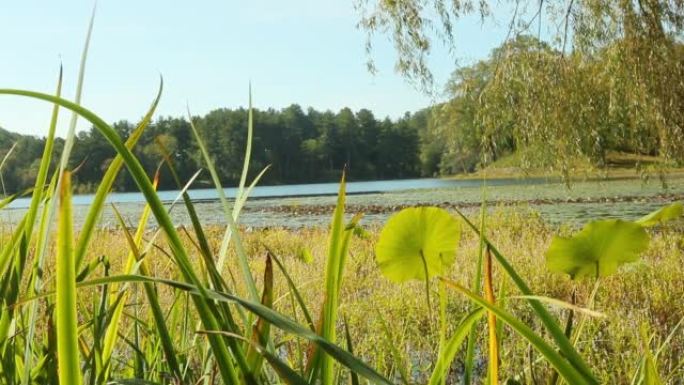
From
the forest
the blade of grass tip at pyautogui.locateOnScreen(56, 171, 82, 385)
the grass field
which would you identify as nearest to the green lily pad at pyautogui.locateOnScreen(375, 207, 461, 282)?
the blade of grass tip at pyautogui.locateOnScreen(56, 171, 82, 385)

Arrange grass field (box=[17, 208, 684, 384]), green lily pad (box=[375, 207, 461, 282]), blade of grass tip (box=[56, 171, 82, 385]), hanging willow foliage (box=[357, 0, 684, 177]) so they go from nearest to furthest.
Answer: blade of grass tip (box=[56, 171, 82, 385])
green lily pad (box=[375, 207, 461, 282])
grass field (box=[17, 208, 684, 384])
hanging willow foliage (box=[357, 0, 684, 177])

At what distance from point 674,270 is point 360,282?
1.68 metres

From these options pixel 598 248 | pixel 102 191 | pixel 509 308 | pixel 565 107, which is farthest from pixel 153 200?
pixel 565 107

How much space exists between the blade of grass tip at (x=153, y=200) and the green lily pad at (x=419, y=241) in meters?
0.26

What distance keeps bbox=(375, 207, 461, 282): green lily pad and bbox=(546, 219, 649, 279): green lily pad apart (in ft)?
0.36

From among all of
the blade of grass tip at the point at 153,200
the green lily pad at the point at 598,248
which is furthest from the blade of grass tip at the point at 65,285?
the green lily pad at the point at 598,248

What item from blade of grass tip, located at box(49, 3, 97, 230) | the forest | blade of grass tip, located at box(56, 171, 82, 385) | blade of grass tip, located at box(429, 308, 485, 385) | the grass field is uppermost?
the forest

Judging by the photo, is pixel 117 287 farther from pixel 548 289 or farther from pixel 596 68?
pixel 596 68

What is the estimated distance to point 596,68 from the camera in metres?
5.98

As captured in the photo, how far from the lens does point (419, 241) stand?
2.18ft

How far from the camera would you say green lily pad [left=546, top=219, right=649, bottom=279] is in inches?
26.1

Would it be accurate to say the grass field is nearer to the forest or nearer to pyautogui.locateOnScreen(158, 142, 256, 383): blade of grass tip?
pyautogui.locateOnScreen(158, 142, 256, 383): blade of grass tip

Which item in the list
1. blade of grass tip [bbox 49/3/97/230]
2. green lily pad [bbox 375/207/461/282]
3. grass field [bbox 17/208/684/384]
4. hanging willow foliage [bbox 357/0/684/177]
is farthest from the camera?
hanging willow foliage [bbox 357/0/684/177]

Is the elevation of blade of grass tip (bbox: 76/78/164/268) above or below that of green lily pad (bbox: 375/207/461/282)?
above
